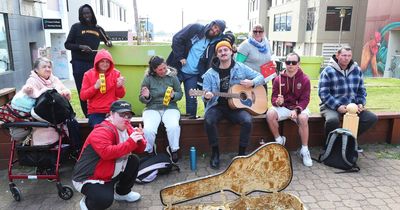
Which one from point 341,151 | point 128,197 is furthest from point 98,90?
point 341,151

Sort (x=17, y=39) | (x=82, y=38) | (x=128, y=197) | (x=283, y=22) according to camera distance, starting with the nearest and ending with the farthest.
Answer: (x=128, y=197)
(x=82, y=38)
(x=17, y=39)
(x=283, y=22)

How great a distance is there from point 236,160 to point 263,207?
0.50 metres

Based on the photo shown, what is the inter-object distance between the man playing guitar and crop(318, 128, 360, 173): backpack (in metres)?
1.08

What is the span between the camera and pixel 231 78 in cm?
433

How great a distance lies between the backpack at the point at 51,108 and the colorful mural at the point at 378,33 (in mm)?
19602

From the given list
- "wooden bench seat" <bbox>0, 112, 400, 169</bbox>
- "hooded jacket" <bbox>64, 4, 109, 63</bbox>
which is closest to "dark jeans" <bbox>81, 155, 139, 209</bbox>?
"wooden bench seat" <bbox>0, 112, 400, 169</bbox>

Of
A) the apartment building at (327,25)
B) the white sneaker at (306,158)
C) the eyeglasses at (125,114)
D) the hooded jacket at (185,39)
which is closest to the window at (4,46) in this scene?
the hooded jacket at (185,39)

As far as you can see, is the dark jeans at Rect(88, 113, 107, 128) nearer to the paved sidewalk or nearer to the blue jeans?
the paved sidewalk

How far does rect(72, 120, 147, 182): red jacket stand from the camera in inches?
112

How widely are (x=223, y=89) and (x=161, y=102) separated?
2.71ft

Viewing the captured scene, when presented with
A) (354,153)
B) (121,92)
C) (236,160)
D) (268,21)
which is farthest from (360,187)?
(268,21)

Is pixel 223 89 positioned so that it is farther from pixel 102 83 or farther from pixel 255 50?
pixel 102 83

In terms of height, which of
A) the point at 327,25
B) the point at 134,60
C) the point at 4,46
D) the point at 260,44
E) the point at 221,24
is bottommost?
the point at 134,60

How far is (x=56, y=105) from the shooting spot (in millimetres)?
3486
